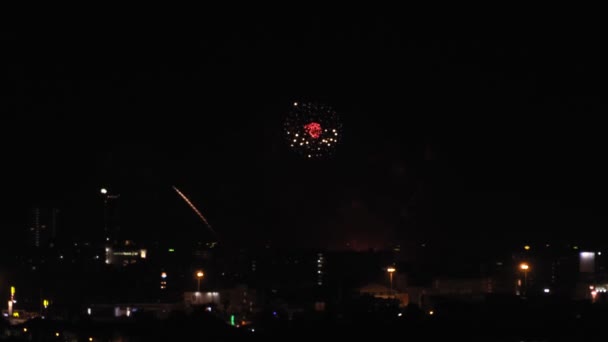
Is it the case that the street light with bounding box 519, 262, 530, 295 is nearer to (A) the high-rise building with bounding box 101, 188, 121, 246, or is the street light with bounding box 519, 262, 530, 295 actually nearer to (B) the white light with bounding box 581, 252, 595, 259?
(B) the white light with bounding box 581, 252, 595, 259

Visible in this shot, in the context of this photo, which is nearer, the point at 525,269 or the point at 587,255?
the point at 525,269

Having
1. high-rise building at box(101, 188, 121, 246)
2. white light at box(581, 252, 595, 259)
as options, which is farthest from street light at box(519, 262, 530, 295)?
high-rise building at box(101, 188, 121, 246)

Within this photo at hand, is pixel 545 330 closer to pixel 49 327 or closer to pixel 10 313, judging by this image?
pixel 49 327

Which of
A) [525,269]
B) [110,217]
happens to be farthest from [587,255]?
[110,217]

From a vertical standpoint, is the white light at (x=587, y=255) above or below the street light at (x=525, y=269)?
above

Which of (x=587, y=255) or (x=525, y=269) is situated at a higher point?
(x=587, y=255)

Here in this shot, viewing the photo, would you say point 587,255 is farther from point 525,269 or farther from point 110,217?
point 110,217

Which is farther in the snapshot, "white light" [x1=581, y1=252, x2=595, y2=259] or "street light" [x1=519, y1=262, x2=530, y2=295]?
"white light" [x1=581, y1=252, x2=595, y2=259]

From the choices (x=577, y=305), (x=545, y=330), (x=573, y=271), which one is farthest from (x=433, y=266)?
(x=545, y=330)

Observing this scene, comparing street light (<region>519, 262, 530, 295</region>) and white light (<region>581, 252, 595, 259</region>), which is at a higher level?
white light (<region>581, 252, 595, 259</region>)

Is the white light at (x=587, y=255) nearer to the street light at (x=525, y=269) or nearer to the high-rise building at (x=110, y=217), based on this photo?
the street light at (x=525, y=269)

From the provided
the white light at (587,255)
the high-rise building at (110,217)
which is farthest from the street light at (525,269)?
the high-rise building at (110,217)

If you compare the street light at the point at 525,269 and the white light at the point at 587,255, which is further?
the white light at the point at 587,255

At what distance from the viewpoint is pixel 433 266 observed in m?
19.1
